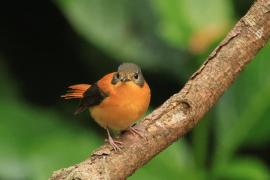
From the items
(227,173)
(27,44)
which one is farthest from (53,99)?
(227,173)

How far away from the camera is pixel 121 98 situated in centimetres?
298

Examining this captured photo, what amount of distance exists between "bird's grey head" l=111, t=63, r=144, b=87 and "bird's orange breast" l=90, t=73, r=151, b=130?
0.01m

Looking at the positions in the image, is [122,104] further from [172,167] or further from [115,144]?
[172,167]

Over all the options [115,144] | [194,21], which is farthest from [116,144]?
[194,21]

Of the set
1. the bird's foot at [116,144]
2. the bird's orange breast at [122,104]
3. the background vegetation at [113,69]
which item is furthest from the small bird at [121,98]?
the background vegetation at [113,69]

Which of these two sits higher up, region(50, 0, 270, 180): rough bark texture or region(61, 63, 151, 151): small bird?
region(61, 63, 151, 151): small bird

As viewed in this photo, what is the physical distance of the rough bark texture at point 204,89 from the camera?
2.68 m

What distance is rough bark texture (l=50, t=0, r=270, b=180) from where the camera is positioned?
106 inches

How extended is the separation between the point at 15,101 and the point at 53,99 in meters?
0.49

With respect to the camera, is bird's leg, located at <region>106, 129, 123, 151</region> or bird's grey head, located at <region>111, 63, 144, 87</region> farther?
bird's grey head, located at <region>111, 63, 144, 87</region>

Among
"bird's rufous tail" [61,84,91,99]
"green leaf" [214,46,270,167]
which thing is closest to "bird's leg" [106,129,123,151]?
"bird's rufous tail" [61,84,91,99]

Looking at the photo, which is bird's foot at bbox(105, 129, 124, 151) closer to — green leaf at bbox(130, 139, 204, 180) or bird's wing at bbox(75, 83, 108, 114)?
bird's wing at bbox(75, 83, 108, 114)

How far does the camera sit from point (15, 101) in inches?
198

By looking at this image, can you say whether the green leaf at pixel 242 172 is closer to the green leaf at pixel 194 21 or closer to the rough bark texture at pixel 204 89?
the green leaf at pixel 194 21
